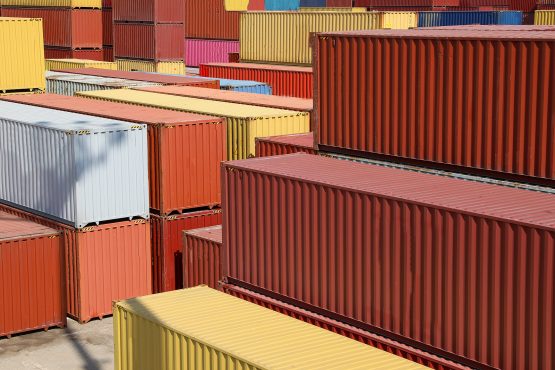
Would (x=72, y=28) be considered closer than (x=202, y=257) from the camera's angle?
No

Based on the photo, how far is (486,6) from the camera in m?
58.6

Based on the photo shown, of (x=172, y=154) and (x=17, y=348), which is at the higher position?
(x=172, y=154)

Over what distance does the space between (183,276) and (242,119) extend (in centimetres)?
515

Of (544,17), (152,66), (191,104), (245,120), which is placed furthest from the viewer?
(152,66)

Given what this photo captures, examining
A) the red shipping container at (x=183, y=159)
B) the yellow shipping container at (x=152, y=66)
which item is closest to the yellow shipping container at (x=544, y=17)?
the yellow shipping container at (x=152, y=66)

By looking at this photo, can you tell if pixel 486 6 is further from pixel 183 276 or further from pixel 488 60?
pixel 488 60

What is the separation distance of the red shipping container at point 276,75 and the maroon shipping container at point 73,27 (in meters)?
14.9

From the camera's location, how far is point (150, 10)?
50.2m

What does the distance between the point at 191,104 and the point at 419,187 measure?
14.9m

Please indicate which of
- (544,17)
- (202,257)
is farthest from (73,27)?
(202,257)

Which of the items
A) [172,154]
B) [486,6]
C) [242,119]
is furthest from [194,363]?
[486,6]

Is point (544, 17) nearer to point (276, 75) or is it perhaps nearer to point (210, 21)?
point (276, 75)

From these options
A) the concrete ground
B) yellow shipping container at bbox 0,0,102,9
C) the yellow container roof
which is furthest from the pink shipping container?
the concrete ground

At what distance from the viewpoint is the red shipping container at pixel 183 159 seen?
24531 mm
